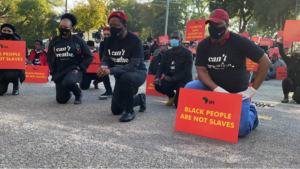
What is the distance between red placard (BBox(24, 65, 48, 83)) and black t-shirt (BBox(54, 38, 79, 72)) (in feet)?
11.2

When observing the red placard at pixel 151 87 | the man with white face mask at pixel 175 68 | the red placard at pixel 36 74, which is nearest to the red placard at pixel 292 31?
the man with white face mask at pixel 175 68

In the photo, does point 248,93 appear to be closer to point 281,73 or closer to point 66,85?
point 66,85

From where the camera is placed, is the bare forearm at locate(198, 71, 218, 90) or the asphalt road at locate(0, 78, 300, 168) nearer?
the asphalt road at locate(0, 78, 300, 168)

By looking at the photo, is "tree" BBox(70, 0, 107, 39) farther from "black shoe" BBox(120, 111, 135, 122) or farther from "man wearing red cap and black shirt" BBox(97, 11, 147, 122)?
→ "black shoe" BBox(120, 111, 135, 122)

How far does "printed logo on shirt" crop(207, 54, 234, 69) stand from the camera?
379 cm

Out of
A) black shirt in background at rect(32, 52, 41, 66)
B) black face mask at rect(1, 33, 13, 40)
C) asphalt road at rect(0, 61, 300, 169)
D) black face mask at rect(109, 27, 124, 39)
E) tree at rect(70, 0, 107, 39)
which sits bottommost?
asphalt road at rect(0, 61, 300, 169)

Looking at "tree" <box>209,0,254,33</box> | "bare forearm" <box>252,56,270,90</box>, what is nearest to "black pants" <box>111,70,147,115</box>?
"bare forearm" <box>252,56,270,90</box>

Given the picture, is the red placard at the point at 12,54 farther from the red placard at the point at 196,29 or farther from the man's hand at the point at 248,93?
the man's hand at the point at 248,93

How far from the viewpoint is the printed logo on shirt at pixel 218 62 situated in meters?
3.79

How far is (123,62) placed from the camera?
15.1 feet

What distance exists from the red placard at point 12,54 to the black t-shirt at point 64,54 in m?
1.32

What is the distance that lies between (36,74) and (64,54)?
373cm

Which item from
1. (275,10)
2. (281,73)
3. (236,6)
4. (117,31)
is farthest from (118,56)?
(236,6)

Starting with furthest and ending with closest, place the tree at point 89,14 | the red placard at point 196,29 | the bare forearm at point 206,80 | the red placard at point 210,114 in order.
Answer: the tree at point 89,14, the red placard at point 196,29, the bare forearm at point 206,80, the red placard at point 210,114
